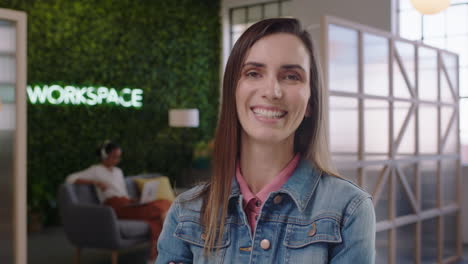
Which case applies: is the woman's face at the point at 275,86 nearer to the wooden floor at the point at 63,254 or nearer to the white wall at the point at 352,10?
the wooden floor at the point at 63,254

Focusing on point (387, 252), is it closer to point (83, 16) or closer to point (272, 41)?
point (272, 41)

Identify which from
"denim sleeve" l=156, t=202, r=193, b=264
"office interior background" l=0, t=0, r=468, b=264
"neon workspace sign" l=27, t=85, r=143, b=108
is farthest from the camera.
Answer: "neon workspace sign" l=27, t=85, r=143, b=108

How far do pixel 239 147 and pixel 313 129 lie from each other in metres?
0.17

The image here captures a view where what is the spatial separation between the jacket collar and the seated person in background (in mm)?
4460

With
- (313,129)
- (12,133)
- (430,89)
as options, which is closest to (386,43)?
(430,89)

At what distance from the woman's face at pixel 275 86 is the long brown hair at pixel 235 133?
22 millimetres

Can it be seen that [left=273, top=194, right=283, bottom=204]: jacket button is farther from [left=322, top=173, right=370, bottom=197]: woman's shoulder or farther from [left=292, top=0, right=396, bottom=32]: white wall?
[left=292, top=0, right=396, bottom=32]: white wall

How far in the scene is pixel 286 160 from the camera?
115cm

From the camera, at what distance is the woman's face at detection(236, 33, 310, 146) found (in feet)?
3.51

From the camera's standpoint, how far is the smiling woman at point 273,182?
3.51 feet

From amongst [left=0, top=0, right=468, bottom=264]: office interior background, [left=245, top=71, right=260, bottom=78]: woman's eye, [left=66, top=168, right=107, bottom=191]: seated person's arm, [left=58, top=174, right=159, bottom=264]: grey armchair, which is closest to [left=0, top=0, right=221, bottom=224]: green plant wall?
[left=0, top=0, right=468, bottom=264]: office interior background

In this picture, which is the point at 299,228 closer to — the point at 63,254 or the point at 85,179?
the point at 85,179

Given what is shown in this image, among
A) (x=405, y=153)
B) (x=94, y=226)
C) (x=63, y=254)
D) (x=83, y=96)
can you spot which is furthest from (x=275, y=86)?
(x=83, y=96)

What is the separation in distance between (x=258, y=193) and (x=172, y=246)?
0.23 meters
